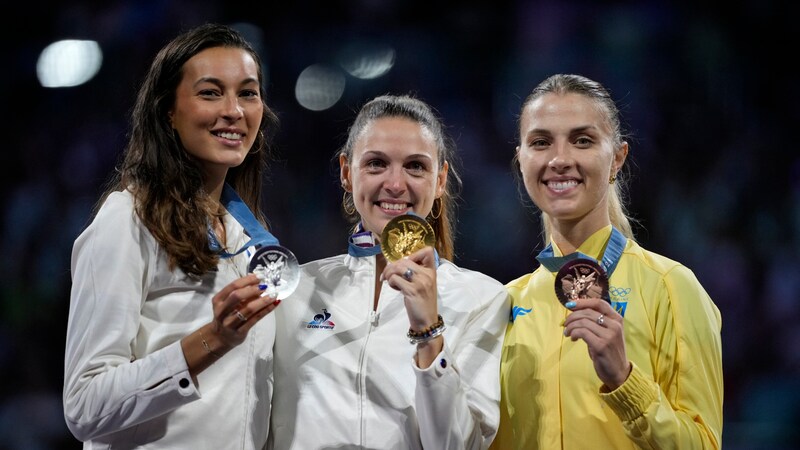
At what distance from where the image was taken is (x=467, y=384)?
241cm

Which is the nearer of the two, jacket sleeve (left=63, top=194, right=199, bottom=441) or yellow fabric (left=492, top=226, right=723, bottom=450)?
jacket sleeve (left=63, top=194, right=199, bottom=441)

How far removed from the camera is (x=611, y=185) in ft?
9.75

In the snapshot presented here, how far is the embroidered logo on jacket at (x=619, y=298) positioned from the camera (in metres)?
2.55

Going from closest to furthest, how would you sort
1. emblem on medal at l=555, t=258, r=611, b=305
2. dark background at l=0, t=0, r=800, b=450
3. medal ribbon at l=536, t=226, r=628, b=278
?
emblem on medal at l=555, t=258, r=611, b=305
medal ribbon at l=536, t=226, r=628, b=278
dark background at l=0, t=0, r=800, b=450

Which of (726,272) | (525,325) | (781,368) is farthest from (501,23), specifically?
(525,325)

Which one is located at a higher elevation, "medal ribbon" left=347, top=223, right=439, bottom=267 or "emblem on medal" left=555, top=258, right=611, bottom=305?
"emblem on medal" left=555, top=258, right=611, bottom=305

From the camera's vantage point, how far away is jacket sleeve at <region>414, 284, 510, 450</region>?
222 centimetres

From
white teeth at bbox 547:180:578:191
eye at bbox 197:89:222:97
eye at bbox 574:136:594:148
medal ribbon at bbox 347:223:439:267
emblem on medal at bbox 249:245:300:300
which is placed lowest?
emblem on medal at bbox 249:245:300:300

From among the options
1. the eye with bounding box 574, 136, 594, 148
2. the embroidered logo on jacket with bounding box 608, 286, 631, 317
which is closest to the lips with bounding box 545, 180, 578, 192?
the eye with bounding box 574, 136, 594, 148

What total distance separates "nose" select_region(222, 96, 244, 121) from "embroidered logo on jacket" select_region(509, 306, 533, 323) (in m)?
1.09

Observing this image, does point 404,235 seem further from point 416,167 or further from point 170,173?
point 170,173

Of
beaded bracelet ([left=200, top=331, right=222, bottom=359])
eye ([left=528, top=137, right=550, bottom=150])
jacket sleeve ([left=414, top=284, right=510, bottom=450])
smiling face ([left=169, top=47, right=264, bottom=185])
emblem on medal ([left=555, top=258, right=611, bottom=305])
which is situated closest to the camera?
beaded bracelet ([left=200, top=331, right=222, bottom=359])

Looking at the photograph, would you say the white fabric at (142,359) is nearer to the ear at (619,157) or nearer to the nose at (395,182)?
the nose at (395,182)

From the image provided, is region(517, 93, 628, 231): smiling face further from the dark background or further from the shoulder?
the dark background
